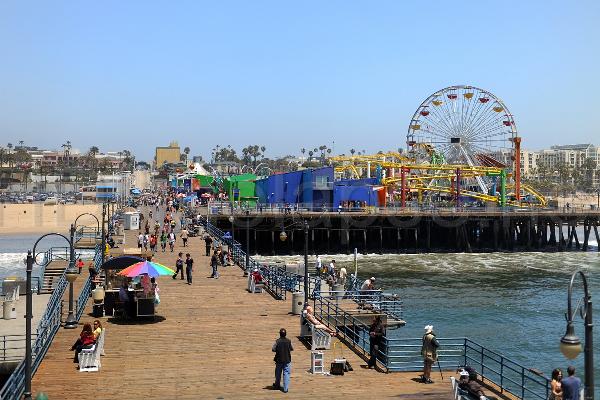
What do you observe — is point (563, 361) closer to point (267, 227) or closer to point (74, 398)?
point (74, 398)

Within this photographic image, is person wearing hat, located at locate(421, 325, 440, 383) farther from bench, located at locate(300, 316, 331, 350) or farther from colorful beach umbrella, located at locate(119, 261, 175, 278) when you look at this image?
colorful beach umbrella, located at locate(119, 261, 175, 278)

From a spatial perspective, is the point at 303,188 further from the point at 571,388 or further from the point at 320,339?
the point at 571,388

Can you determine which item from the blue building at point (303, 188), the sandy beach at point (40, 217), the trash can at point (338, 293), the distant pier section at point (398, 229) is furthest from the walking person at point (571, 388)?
the sandy beach at point (40, 217)

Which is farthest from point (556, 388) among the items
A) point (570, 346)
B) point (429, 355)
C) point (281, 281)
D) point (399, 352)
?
point (281, 281)

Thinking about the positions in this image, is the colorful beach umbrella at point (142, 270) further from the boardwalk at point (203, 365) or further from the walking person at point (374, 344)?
the walking person at point (374, 344)

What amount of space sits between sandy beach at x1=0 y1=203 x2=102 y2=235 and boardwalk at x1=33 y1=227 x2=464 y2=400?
79.7 m

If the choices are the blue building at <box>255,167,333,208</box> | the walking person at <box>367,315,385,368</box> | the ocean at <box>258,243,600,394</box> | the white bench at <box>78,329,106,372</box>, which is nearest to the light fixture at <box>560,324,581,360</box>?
the walking person at <box>367,315,385,368</box>

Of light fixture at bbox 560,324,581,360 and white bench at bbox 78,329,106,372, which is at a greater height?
light fixture at bbox 560,324,581,360

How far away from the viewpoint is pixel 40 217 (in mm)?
113875

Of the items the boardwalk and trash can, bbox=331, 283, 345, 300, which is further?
trash can, bbox=331, 283, 345, 300

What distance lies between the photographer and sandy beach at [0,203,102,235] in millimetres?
100812

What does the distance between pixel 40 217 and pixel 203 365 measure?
10382cm

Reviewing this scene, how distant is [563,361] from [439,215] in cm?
4101

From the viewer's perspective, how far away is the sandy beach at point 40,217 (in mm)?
100812
